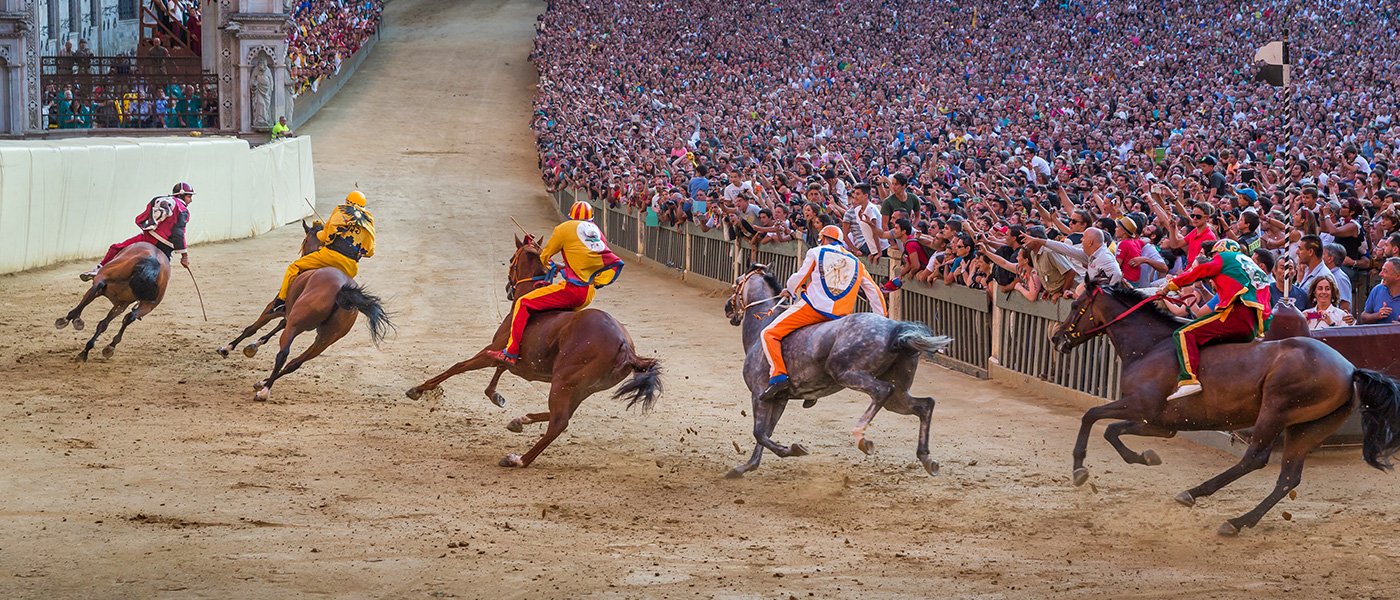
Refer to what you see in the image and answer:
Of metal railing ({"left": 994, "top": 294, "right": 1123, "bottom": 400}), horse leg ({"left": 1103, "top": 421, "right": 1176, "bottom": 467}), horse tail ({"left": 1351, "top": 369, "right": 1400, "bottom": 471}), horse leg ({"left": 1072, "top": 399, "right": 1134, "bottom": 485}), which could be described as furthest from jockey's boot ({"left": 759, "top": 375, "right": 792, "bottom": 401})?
horse tail ({"left": 1351, "top": 369, "right": 1400, "bottom": 471})

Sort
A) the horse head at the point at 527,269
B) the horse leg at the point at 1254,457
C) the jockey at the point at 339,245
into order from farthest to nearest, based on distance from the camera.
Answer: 1. the jockey at the point at 339,245
2. the horse head at the point at 527,269
3. the horse leg at the point at 1254,457

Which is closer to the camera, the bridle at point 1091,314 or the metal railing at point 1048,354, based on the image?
the bridle at point 1091,314

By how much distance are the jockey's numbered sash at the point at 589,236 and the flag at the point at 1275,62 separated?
17548 millimetres

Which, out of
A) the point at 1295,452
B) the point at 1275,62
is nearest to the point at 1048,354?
the point at 1295,452

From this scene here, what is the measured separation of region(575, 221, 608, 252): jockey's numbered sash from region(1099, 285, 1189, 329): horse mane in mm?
3779

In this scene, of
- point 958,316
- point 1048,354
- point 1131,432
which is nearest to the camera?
point 1131,432

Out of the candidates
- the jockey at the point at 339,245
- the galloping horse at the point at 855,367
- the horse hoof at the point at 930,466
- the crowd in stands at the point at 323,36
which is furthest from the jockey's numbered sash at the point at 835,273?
Answer: the crowd in stands at the point at 323,36

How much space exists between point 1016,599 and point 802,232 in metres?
10.8

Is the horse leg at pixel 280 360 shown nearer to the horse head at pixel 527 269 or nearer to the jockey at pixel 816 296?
the horse head at pixel 527 269

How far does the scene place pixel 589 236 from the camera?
37.2 feet

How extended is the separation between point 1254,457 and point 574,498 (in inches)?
177

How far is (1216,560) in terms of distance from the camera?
8.52 meters

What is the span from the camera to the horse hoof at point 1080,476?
9.92 m

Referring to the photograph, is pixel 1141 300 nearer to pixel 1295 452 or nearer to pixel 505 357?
pixel 1295 452
